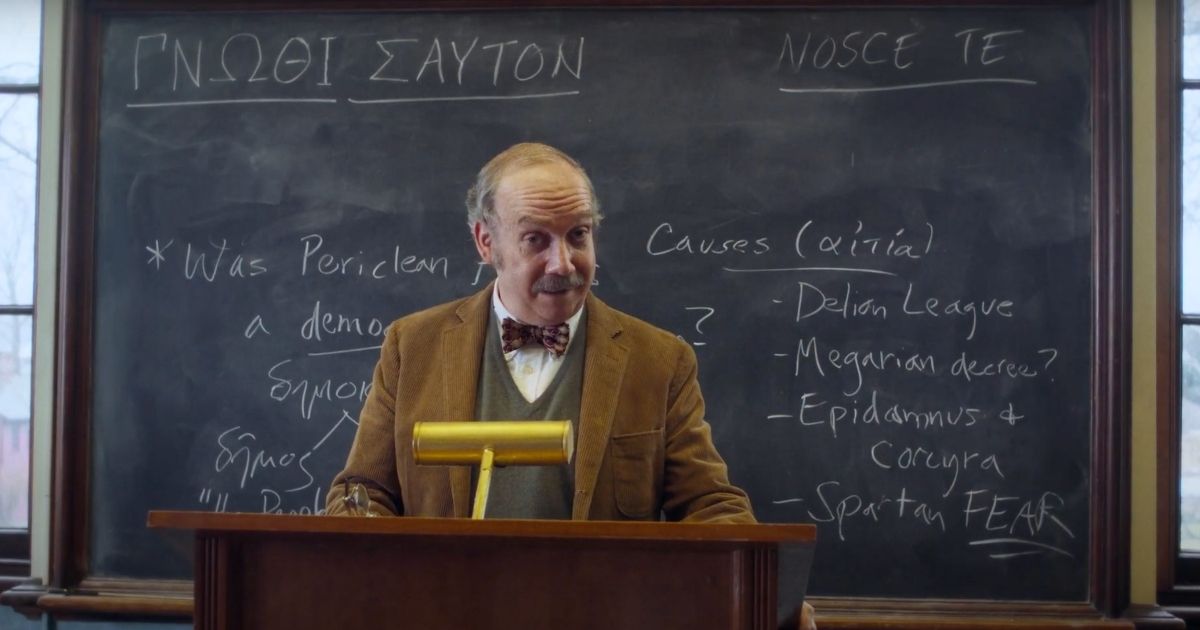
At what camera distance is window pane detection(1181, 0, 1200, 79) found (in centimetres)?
310

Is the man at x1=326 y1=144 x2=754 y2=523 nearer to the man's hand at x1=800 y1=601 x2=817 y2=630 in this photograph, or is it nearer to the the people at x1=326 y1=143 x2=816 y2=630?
the the people at x1=326 y1=143 x2=816 y2=630

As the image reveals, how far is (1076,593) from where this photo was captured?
2959 mm

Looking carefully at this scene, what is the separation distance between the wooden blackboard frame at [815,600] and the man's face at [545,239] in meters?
1.15

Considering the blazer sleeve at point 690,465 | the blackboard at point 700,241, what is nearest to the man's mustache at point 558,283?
the blazer sleeve at point 690,465

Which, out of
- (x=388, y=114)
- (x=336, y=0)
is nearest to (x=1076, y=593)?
(x=388, y=114)

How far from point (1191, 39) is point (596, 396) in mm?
2059

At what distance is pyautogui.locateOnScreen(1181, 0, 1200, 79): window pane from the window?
10.3 ft

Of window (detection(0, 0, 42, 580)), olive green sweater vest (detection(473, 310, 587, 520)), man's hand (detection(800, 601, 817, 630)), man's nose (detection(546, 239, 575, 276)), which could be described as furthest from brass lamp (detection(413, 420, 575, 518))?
window (detection(0, 0, 42, 580))

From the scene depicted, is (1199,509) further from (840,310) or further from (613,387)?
(613,387)

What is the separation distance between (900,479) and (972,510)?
0.19m

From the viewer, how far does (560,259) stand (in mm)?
2141

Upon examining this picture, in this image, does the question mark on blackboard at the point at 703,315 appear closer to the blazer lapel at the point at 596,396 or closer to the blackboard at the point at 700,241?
the blackboard at the point at 700,241

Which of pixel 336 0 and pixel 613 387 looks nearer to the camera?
pixel 613 387

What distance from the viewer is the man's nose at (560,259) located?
2139 mm
